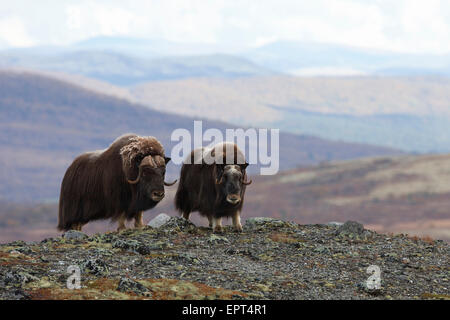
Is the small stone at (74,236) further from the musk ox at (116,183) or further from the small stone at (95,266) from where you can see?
the small stone at (95,266)

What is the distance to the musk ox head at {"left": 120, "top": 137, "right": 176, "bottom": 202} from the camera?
1416 centimetres

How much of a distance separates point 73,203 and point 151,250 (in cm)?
408

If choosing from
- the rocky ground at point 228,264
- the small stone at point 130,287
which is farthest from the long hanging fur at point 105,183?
the small stone at point 130,287

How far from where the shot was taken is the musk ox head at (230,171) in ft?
45.9

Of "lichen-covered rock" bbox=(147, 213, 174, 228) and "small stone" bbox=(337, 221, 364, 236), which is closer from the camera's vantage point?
"small stone" bbox=(337, 221, 364, 236)

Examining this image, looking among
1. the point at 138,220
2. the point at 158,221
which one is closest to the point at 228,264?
the point at 138,220

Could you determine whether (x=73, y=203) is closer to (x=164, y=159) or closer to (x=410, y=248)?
(x=164, y=159)

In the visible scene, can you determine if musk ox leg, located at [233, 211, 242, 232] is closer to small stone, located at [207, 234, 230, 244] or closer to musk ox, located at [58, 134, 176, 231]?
small stone, located at [207, 234, 230, 244]

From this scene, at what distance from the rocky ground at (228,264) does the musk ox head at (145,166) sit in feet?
2.56

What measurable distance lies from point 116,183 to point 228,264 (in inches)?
160

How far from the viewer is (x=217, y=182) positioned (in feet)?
46.6

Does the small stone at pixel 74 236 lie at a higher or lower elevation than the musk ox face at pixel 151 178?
lower

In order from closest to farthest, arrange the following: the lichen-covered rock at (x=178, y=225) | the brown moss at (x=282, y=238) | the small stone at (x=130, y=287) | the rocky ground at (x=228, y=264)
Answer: the small stone at (x=130, y=287) → the rocky ground at (x=228, y=264) → the brown moss at (x=282, y=238) → the lichen-covered rock at (x=178, y=225)

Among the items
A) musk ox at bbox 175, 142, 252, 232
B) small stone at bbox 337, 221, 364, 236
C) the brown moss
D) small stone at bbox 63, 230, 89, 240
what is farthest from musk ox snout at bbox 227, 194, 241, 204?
small stone at bbox 63, 230, 89, 240
